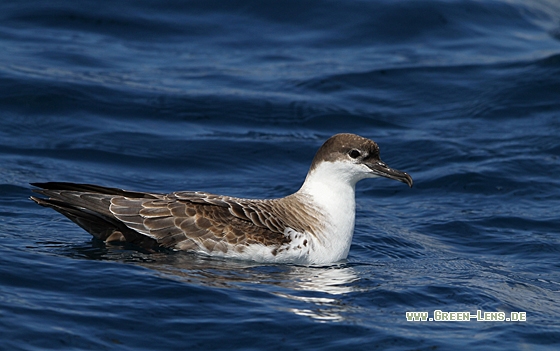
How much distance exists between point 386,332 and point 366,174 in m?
2.41

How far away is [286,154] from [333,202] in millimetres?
4474

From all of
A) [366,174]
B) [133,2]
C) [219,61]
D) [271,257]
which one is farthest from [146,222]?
[133,2]

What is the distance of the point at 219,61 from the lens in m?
16.9

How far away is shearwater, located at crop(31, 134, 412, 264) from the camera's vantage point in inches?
342

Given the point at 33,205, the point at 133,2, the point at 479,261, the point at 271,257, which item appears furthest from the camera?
the point at 133,2

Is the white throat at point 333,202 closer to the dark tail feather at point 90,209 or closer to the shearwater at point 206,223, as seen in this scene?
the shearwater at point 206,223

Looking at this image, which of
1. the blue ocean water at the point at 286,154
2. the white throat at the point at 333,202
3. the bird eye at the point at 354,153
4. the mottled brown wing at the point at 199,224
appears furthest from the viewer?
the bird eye at the point at 354,153

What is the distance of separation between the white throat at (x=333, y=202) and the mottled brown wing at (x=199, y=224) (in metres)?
0.59

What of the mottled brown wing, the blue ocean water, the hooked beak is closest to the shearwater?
the mottled brown wing

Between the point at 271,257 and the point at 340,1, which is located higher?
the point at 340,1

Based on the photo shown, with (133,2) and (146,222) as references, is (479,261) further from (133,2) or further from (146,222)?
(133,2)

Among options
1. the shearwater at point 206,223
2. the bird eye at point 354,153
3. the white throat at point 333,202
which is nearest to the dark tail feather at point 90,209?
the shearwater at point 206,223

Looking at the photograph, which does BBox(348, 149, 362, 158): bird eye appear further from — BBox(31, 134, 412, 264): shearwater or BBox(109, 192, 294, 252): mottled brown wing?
BBox(109, 192, 294, 252): mottled brown wing

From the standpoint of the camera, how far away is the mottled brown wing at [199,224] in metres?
8.67
